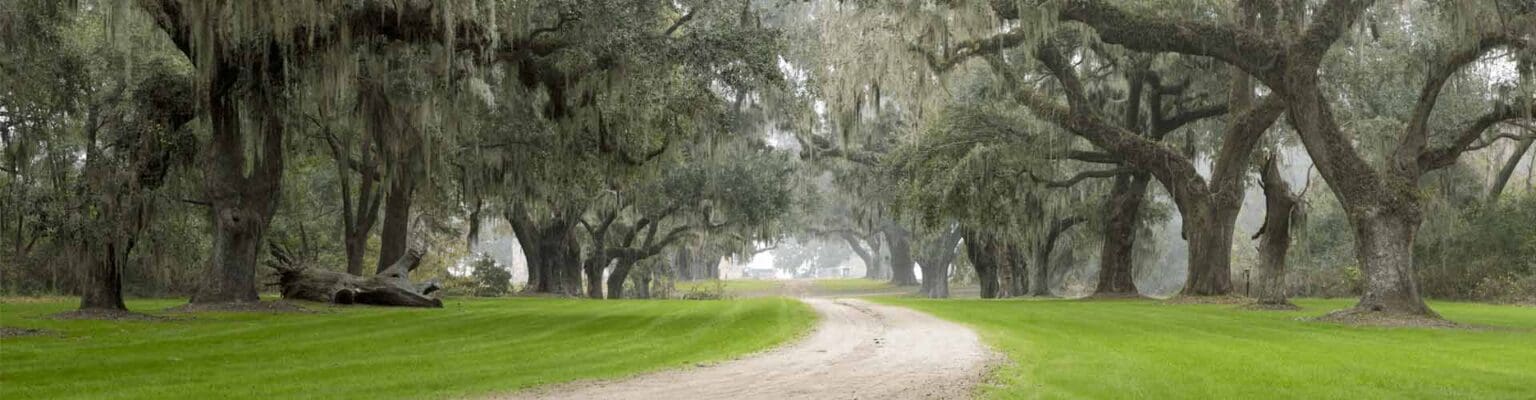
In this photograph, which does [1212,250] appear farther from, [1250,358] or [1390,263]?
[1250,358]

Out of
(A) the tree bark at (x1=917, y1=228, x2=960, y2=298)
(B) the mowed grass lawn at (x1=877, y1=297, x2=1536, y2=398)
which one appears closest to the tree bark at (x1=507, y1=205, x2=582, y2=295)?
(A) the tree bark at (x1=917, y1=228, x2=960, y2=298)

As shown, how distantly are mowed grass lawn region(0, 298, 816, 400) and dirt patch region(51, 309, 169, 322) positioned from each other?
48cm

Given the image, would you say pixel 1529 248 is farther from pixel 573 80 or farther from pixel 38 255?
pixel 38 255

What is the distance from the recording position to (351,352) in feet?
44.7

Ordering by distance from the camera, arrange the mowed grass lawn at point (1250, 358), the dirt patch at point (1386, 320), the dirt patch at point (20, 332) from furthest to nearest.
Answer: the dirt patch at point (1386, 320), the dirt patch at point (20, 332), the mowed grass lawn at point (1250, 358)

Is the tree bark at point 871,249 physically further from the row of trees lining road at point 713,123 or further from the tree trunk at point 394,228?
the tree trunk at point 394,228

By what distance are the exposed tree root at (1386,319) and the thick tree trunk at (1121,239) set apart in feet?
41.9

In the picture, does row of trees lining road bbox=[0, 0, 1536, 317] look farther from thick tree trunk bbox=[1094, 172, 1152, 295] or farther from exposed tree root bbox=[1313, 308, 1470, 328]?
exposed tree root bbox=[1313, 308, 1470, 328]

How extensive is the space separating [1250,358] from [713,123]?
43.2ft

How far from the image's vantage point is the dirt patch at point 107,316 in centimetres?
1859

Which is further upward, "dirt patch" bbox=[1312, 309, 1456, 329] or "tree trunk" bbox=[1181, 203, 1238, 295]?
"tree trunk" bbox=[1181, 203, 1238, 295]

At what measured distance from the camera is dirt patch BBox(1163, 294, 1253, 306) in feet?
90.2

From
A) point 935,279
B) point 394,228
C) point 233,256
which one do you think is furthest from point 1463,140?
point 935,279

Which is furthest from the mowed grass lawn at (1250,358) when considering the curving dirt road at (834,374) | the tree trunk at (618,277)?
the tree trunk at (618,277)
